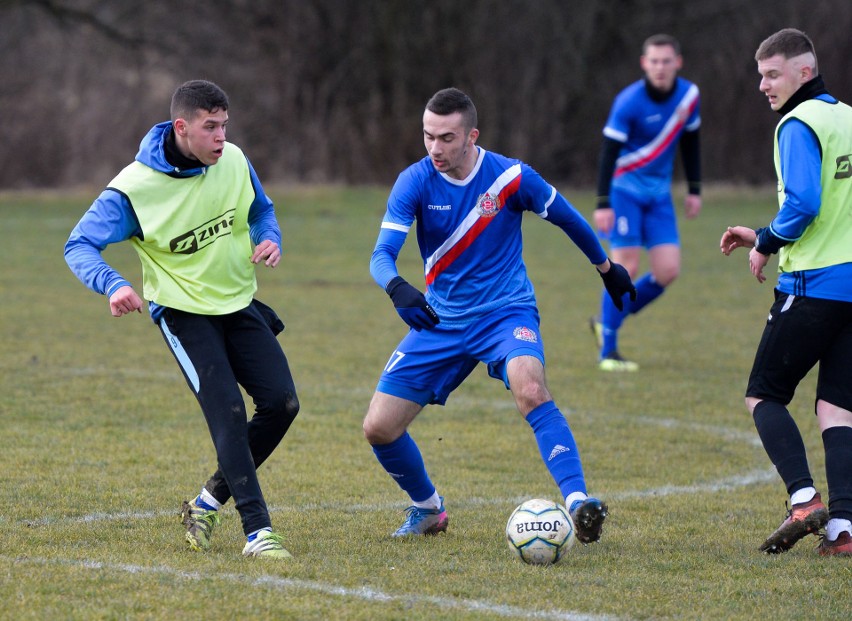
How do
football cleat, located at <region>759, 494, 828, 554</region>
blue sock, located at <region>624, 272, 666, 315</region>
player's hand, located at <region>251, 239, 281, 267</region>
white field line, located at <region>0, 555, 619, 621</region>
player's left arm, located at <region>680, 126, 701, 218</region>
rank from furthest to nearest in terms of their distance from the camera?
1. player's left arm, located at <region>680, 126, 701, 218</region>
2. blue sock, located at <region>624, 272, 666, 315</region>
3. player's hand, located at <region>251, 239, 281, 267</region>
4. football cleat, located at <region>759, 494, 828, 554</region>
5. white field line, located at <region>0, 555, 619, 621</region>

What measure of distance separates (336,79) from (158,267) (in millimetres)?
26130

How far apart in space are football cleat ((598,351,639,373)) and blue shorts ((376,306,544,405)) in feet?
16.0

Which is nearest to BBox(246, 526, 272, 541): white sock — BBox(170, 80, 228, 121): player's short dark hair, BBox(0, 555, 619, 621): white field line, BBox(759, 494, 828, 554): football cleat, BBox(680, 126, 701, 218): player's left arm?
BBox(0, 555, 619, 621): white field line

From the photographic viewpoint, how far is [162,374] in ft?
32.2

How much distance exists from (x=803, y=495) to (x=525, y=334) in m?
1.32

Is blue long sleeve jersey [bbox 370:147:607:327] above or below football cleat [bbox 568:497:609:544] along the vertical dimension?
above

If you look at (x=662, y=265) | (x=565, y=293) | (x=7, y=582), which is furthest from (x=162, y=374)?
(x=565, y=293)

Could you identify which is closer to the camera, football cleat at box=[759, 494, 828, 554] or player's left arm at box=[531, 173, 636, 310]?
football cleat at box=[759, 494, 828, 554]

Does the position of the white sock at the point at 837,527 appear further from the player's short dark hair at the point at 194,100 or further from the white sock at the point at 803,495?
the player's short dark hair at the point at 194,100

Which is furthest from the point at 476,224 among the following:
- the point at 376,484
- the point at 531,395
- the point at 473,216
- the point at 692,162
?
the point at 692,162

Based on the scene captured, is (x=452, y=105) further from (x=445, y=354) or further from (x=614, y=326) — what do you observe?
(x=614, y=326)

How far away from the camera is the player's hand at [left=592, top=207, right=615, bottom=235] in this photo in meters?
10.1

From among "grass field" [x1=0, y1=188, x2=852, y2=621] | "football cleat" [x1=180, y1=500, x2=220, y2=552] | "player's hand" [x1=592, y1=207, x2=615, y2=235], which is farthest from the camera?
"player's hand" [x1=592, y1=207, x2=615, y2=235]

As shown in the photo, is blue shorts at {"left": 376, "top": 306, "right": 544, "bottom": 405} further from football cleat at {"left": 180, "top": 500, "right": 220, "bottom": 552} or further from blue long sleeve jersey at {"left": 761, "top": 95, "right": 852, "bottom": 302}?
blue long sleeve jersey at {"left": 761, "top": 95, "right": 852, "bottom": 302}
